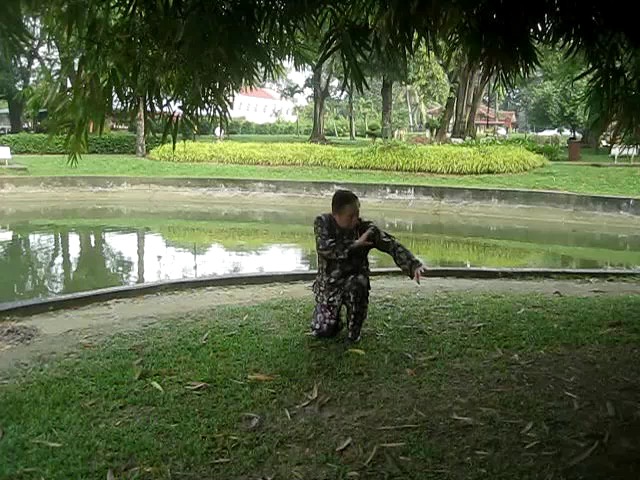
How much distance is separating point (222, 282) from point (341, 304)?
2297 mm

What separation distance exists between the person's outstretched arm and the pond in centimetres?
405

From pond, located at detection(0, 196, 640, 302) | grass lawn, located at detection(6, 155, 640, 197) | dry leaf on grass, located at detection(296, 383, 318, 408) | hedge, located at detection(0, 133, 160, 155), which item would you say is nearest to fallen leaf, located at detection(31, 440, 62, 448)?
dry leaf on grass, located at detection(296, 383, 318, 408)

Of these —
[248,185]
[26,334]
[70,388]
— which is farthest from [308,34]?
[248,185]

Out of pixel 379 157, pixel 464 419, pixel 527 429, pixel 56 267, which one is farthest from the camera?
pixel 379 157

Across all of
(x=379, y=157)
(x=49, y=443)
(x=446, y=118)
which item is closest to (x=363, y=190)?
(x=379, y=157)

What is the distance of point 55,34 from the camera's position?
1.98 meters

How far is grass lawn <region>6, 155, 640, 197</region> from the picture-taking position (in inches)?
627

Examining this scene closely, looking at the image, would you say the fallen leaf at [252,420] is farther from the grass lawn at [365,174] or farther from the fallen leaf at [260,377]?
the grass lawn at [365,174]

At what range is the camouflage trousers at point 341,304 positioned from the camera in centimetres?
389

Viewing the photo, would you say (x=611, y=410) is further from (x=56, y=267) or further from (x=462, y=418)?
(x=56, y=267)

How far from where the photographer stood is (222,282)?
240 inches

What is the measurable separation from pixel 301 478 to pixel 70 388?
144 centimetres

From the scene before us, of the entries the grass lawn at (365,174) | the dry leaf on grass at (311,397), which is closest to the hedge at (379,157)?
the grass lawn at (365,174)

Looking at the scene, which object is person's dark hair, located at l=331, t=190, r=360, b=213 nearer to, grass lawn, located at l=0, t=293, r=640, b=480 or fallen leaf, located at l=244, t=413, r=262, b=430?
grass lawn, located at l=0, t=293, r=640, b=480
